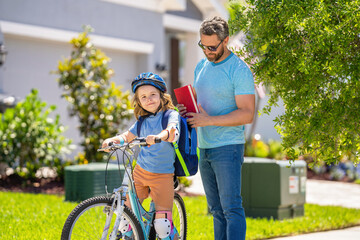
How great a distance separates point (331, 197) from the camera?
10.4m

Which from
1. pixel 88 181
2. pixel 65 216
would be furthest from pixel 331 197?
pixel 65 216

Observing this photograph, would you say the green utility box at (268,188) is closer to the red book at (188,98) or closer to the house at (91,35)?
the red book at (188,98)

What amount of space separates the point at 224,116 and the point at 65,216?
3453mm

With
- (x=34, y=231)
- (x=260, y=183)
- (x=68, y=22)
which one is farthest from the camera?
(x=68, y=22)

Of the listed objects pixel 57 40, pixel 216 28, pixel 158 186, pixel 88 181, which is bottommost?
pixel 88 181

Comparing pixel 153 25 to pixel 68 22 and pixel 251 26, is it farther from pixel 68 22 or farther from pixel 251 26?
pixel 251 26

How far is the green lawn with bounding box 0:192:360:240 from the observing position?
20.6ft

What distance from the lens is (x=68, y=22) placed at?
1327 centimetres

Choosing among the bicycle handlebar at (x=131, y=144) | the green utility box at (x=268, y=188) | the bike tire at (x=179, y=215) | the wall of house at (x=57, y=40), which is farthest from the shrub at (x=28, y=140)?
the bicycle handlebar at (x=131, y=144)

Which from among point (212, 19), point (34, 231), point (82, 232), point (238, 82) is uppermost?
point (212, 19)

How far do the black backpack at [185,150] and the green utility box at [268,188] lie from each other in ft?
10.2

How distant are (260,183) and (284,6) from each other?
11.4 feet

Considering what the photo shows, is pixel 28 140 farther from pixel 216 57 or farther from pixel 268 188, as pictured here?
pixel 216 57

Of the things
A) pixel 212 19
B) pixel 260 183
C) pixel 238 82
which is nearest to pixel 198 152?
pixel 238 82
